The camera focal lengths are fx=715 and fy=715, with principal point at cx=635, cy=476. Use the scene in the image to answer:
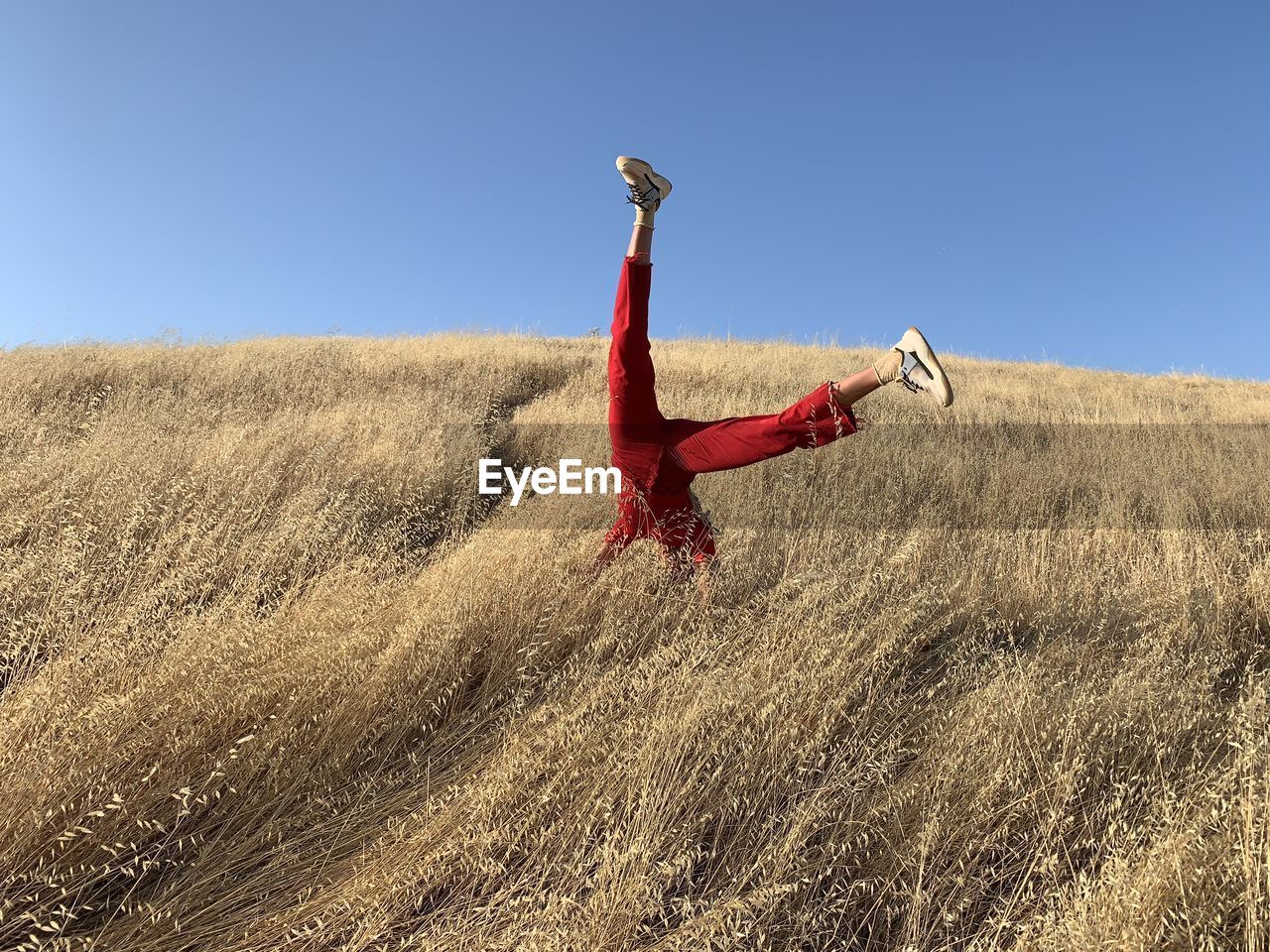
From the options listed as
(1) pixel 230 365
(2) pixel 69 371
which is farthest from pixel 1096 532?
(2) pixel 69 371

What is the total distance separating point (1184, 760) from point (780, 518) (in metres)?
2.87

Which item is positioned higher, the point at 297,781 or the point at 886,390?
the point at 886,390

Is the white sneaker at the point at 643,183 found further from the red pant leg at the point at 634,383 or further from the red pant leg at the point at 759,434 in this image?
the red pant leg at the point at 759,434

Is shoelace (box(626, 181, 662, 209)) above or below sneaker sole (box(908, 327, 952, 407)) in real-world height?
above

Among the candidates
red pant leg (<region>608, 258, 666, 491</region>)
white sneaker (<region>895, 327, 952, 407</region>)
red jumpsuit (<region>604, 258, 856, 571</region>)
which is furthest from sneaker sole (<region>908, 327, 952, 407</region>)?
red pant leg (<region>608, 258, 666, 491</region>)

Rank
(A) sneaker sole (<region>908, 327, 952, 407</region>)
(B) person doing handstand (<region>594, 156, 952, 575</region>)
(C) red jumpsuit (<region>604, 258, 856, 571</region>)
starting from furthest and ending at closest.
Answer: (C) red jumpsuit (<region>604, 258, 856, 571</region>) < (B) person doing handstand (<region>594, 156, 952, 575</region>) < (A) sneaker sole (<region>908, 327, 952, 407</region>)

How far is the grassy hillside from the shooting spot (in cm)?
194

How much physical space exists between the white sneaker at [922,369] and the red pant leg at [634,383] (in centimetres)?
130

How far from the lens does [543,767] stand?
2.27m

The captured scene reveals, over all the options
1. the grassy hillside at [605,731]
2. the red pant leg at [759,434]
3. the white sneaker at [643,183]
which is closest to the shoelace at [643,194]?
the white sneaker at [643,183]

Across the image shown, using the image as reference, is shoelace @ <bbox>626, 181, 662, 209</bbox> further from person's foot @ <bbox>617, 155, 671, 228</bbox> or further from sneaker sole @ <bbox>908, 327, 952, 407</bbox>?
sneaker sole @ <bbox>908, 327, 952, 407</bbox>

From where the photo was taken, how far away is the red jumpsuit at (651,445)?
376 centimetres

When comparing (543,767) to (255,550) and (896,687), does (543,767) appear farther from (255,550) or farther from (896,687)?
(255,550)

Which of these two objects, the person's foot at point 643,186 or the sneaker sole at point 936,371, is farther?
the person's foot at point 643,186
